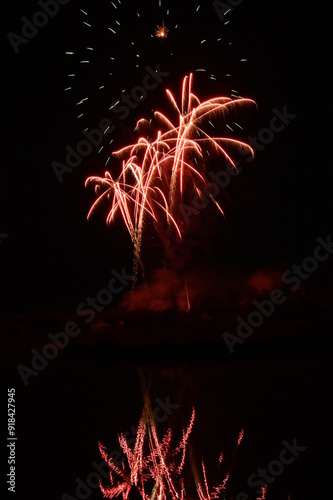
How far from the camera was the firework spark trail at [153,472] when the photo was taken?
4.81 m

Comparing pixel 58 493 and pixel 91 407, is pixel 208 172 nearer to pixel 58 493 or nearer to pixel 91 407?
pixel 91 407

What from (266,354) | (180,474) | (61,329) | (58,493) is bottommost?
(266,354)

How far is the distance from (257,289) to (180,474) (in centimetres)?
1528

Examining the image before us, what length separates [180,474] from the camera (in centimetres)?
519

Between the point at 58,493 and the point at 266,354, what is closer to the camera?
the point at 58,493

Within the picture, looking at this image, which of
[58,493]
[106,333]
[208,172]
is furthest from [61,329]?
[58,493]

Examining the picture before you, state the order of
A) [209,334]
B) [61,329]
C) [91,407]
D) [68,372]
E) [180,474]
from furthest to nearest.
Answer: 1. [61,329]
2. [209,334]
3. [68,372]
4. [91,407]
5. [180,474]
